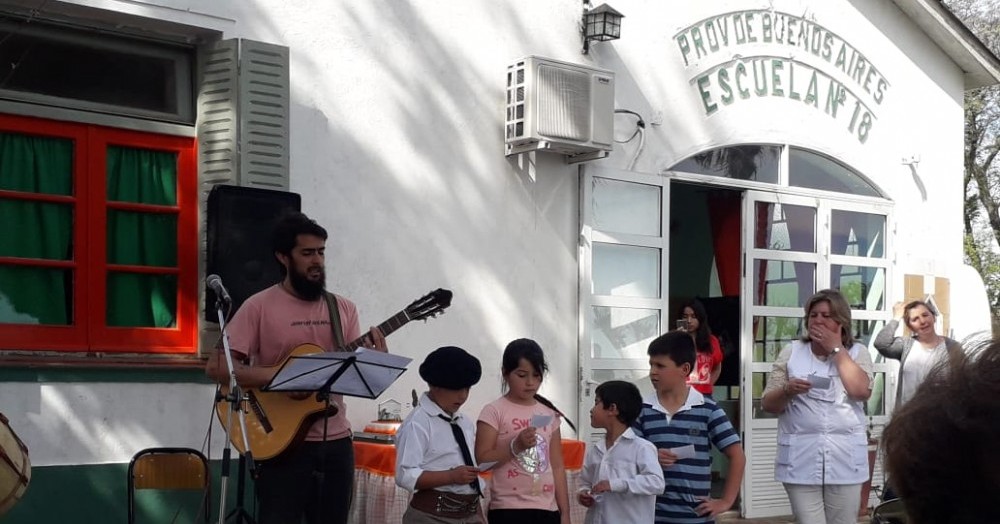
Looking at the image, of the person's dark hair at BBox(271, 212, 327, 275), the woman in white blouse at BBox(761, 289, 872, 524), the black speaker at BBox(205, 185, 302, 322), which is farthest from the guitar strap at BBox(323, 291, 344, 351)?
the woman in white blouse at BBox(761, 289, 872, 524)

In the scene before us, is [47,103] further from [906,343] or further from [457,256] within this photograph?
[906,343]

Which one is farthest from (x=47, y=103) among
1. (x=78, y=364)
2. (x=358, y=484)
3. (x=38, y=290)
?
(x=358, y=484)

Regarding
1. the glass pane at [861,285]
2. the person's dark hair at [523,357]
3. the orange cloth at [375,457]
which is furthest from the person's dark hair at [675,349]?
the glass pane at [861,285]

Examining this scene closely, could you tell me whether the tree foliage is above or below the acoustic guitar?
above

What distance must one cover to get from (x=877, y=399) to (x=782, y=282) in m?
1.50

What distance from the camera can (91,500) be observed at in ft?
21.6

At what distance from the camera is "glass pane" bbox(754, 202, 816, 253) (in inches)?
400

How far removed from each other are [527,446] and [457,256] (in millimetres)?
2759

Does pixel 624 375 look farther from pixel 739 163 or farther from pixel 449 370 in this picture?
pixel 449 370

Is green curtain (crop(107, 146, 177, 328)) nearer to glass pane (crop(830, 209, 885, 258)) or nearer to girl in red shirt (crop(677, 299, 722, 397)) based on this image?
girl in red shirt (crop(677, 299, 722, 397))

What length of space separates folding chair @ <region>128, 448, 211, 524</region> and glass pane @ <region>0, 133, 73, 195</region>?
1498 millimetres

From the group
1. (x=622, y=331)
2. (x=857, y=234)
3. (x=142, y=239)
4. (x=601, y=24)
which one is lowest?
(x=622, y=331)

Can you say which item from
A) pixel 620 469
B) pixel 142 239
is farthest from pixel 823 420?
pixel 142 239

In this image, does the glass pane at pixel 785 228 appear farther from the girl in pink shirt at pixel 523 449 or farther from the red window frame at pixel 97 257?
the red window frame at pixel 97 257
